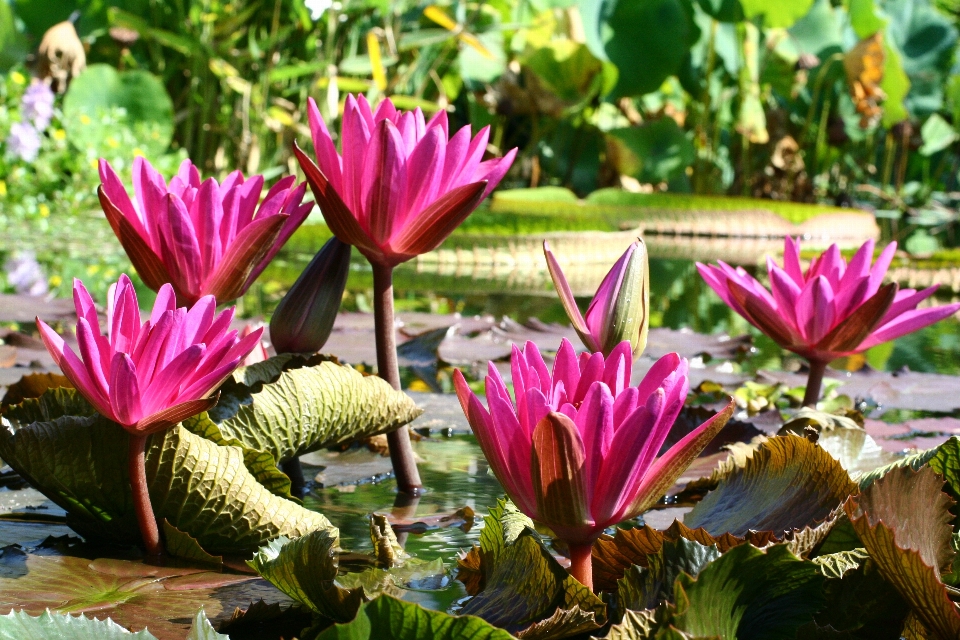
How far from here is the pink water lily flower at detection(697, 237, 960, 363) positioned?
33.7 inches

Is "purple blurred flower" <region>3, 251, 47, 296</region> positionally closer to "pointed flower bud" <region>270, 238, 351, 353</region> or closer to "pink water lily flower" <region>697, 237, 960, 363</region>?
"pointed flower bud" <region>270, 238, 351, 353</region>

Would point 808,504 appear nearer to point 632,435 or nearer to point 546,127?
point 632,435

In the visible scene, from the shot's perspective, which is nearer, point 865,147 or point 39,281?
point 39,281

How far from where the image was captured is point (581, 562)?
498 mm

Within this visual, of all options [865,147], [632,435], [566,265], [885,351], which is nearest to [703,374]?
[885,351]

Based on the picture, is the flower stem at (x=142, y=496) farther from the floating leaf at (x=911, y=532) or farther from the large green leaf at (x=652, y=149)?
the large green leaf at (x=652, y=149)

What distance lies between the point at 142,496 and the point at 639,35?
222 inches

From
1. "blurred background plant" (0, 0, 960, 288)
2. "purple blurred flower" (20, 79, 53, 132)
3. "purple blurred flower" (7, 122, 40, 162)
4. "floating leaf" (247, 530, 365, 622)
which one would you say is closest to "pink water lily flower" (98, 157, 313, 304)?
"floating leaf" (247, 530, 365, 622)

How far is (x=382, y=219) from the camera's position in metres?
0.68

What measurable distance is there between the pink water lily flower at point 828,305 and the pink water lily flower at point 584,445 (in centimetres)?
41

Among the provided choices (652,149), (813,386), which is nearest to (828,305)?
(813,386)

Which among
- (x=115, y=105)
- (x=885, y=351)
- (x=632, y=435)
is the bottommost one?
(x=885, y=351)

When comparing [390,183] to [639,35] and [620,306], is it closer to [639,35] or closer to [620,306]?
[620,306]

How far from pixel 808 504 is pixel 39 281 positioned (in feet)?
7.56
